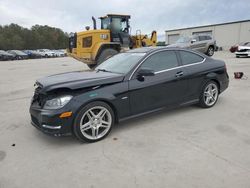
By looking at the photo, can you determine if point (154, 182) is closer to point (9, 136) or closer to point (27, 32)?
point (9, 136)

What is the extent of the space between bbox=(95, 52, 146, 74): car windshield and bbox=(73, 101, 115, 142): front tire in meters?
0.84

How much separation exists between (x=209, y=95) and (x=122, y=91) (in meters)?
2.33

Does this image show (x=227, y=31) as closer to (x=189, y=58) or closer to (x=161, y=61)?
(x=189, y=58)

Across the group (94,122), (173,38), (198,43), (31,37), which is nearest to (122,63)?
(94,122)

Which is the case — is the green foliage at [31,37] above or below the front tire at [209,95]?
above

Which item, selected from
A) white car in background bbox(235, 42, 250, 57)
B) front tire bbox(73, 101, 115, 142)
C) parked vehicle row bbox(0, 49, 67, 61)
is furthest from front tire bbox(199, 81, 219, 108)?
parked vehicle row bbox(0, 49, 67, 61)

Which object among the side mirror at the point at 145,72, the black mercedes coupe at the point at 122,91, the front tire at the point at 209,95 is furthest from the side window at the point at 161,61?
the front tire at the point at 209,95

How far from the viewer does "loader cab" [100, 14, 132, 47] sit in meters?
11.9

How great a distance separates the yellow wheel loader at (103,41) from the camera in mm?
11070

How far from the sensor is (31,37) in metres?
67.8

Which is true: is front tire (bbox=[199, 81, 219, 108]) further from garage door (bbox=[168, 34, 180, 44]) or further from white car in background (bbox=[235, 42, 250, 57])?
garage door (bbox=[168, 34, 180, 44])

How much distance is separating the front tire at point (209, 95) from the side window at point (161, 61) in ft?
3.22

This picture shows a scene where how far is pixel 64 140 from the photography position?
142 inches

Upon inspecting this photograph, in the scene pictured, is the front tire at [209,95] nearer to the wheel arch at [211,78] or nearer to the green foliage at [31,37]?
the wheel arch at [211,78]
